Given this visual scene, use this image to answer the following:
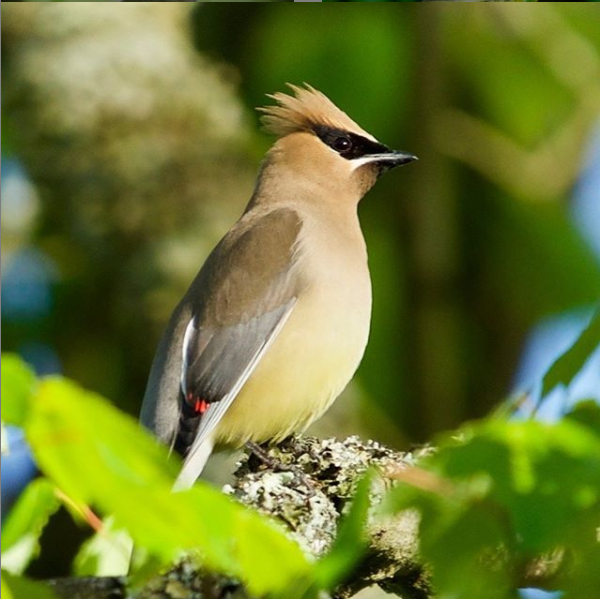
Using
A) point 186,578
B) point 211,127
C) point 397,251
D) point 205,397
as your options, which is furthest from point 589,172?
point 186,578

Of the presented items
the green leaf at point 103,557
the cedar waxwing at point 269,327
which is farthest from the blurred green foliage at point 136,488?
the cedar waxwing at point 269,327

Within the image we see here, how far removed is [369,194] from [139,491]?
13.8 ft

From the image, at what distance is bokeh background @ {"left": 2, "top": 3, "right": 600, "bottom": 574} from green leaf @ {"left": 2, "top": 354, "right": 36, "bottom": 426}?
341 cm

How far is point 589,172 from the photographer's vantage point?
5617 millimetres

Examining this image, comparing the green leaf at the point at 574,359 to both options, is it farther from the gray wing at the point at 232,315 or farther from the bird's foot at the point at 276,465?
the gray wing at the point at 232,315

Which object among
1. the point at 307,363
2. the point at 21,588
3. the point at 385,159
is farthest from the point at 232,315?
A: the point at 21,588

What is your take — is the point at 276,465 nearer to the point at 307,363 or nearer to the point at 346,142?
the point at 307,363

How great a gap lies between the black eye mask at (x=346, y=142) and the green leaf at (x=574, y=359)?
2307 millimetres

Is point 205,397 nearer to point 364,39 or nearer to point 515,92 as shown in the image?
point 364,39

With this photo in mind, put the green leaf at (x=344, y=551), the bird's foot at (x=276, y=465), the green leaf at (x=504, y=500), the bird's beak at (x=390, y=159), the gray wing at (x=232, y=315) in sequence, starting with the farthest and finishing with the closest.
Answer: the bird's beak at (x=390, y=159) < the gray wing at (x=232, y=315) < the bird's foot at (x=276, y=465) < the green leaf at (x=504, y=500) < the green leaf at (x=344, y=551)

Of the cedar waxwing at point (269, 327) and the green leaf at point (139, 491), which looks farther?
the cedar waxwing at point (269, 327)

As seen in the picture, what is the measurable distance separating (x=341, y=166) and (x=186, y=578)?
94.2 inches

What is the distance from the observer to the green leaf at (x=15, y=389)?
1560mm

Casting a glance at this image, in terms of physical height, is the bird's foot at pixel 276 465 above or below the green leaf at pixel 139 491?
below
